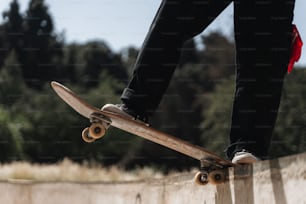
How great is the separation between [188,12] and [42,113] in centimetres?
1116

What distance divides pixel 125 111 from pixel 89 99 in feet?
34.1

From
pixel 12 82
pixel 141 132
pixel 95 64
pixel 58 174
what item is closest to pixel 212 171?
pixel 141 132

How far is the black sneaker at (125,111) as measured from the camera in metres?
1.08

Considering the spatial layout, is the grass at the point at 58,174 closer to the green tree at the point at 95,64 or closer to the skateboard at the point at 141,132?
the skateboard at the point at 141,132

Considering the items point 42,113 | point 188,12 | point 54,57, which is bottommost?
point 188,12

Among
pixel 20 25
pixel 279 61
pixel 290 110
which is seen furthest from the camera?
pixel 20 25

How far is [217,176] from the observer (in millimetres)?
1115

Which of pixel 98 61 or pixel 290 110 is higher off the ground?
pixel 98 61

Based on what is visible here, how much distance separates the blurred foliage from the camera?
9.49 metres

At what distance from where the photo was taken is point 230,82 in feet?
41.1

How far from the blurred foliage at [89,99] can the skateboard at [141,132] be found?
5.95 metres

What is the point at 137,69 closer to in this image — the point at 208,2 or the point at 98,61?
the point at 208,2

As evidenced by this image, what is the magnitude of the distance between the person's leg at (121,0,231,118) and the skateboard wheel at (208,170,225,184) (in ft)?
0.56

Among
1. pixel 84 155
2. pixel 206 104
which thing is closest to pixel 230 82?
pixel 206 104
